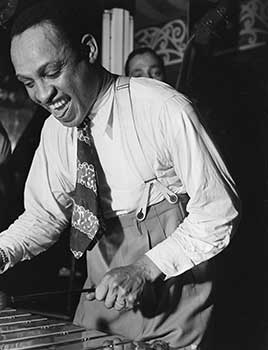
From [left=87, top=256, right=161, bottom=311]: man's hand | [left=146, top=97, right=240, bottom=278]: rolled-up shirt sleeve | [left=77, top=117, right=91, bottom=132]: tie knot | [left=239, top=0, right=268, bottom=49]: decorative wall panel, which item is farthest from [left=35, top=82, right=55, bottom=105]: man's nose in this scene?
[left=239, top=0, right=268, bottom=49]: decorative wall panel

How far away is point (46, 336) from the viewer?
1.05 meters

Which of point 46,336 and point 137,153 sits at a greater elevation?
point 137,153

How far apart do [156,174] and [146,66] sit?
35.7 inches

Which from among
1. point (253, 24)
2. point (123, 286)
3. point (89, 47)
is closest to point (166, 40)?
point (253, 24)

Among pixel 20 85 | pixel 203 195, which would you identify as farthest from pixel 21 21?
pixel 20 85

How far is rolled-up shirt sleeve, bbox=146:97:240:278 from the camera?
3.61ft

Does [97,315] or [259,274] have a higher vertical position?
[97,315]

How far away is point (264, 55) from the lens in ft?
6.56

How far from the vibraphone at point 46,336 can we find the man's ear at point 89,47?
528 mm

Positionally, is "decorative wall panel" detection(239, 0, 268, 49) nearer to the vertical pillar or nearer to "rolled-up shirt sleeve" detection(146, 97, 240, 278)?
the vertical pillar

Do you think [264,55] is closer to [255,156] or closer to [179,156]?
[255,156]

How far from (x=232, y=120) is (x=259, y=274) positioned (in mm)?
501

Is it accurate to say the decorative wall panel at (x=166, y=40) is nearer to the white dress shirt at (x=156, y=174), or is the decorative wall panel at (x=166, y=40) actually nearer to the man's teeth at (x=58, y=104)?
Answer: the white dress shirt at (x=156, y=174)

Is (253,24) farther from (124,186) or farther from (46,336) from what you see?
(46,336)
